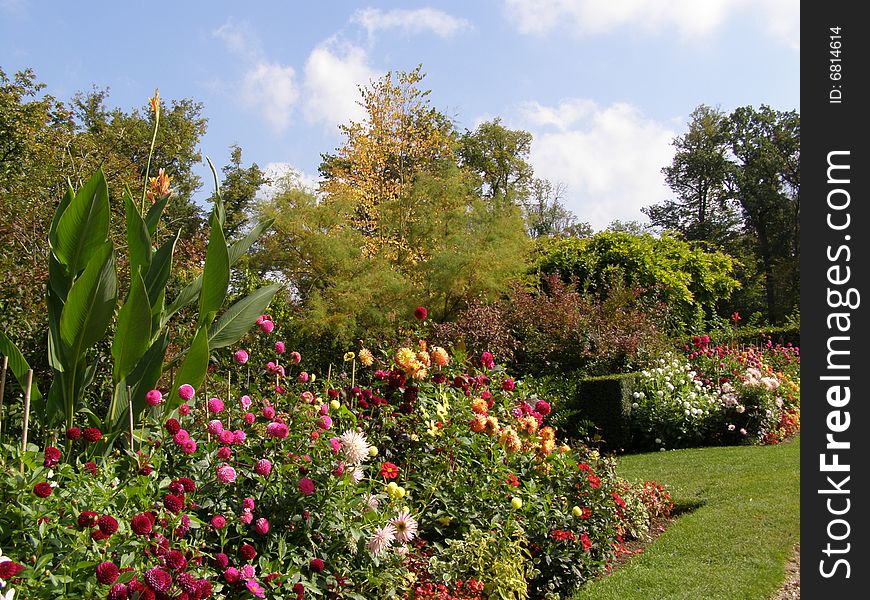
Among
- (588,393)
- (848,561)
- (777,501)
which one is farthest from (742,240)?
(848,561)

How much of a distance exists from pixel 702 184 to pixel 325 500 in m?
31.0

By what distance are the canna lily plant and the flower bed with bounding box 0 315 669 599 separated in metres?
0.17

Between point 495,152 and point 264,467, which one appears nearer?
point 264,467

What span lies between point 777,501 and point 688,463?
1.62 m

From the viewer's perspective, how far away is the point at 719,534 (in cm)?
456

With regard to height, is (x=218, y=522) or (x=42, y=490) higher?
(x=42, y=490)

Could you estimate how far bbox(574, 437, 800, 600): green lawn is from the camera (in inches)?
147

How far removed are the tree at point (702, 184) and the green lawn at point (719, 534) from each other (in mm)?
24904

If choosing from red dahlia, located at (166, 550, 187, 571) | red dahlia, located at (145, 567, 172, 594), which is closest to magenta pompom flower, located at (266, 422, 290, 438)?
red dahlia, located at (166, 550, 187, 571)

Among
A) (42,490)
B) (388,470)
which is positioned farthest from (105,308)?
(388,470)

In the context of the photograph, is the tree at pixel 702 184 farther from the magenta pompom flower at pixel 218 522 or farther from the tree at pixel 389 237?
the magenta pompom flower at pixel 218 522

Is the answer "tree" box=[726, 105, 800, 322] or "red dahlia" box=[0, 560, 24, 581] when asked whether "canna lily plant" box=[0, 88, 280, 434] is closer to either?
"red dahlia" box=[0, 560, 24, 581]

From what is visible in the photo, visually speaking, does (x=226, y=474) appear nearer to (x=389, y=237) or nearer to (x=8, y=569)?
(x=8, y=569)

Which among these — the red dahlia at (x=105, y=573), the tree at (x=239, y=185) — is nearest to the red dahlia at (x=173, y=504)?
the red dahlia at (x=105, y=573)
